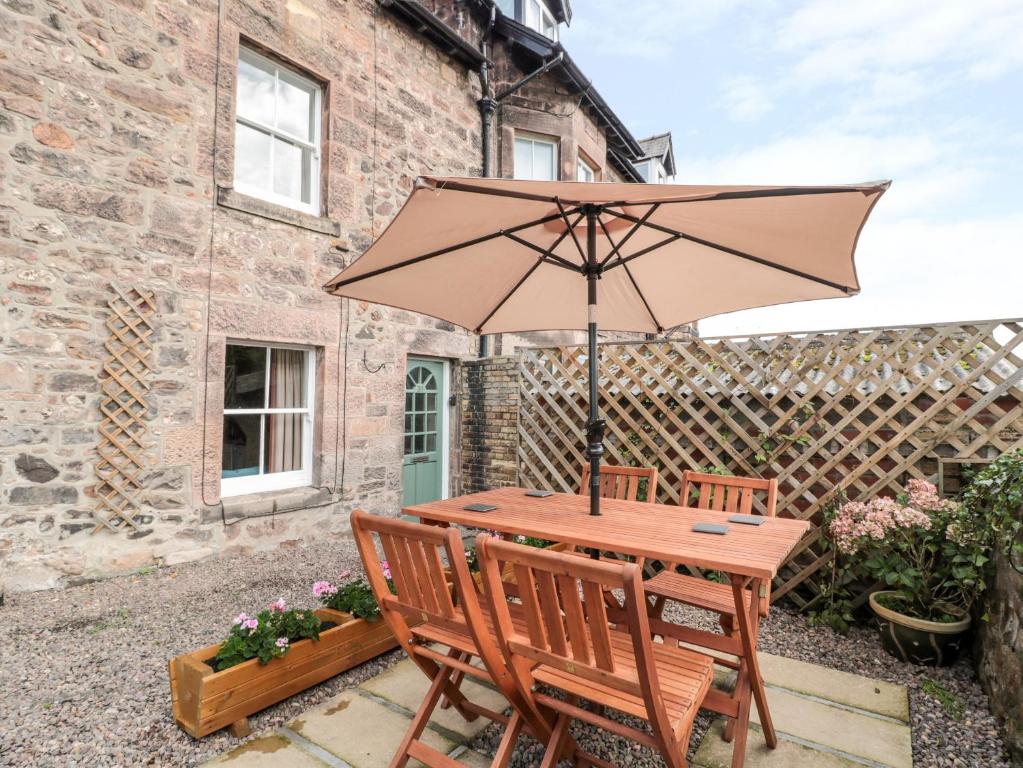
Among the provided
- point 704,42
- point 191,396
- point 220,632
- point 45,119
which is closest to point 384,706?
point 220,632

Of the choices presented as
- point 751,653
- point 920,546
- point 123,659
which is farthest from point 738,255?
point 123,659

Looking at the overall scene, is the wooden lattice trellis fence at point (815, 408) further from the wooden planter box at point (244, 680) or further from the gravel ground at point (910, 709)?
the wooden planter box at point (244, 680)

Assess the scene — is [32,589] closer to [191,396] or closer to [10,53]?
[191,396]

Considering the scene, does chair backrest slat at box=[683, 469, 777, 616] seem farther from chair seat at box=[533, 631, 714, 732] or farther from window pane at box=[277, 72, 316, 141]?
window pane at box=[277, 72, 316, 141]

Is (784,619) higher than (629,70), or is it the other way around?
(629,70)

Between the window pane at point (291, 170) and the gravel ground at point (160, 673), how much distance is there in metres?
3.40

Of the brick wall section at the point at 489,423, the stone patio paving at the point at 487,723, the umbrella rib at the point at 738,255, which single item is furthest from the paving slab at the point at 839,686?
the brick wall section at the point at 489,423

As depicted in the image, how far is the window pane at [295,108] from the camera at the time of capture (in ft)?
17.3

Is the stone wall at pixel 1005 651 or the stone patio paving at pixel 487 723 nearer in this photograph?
the stone patio paving at pixel 487 723

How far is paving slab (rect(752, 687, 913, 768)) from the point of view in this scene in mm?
2217

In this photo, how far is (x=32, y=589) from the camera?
3.65 m

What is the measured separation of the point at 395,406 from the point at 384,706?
148 inches

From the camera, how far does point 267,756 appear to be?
2117mm

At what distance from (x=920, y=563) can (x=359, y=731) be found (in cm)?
311
